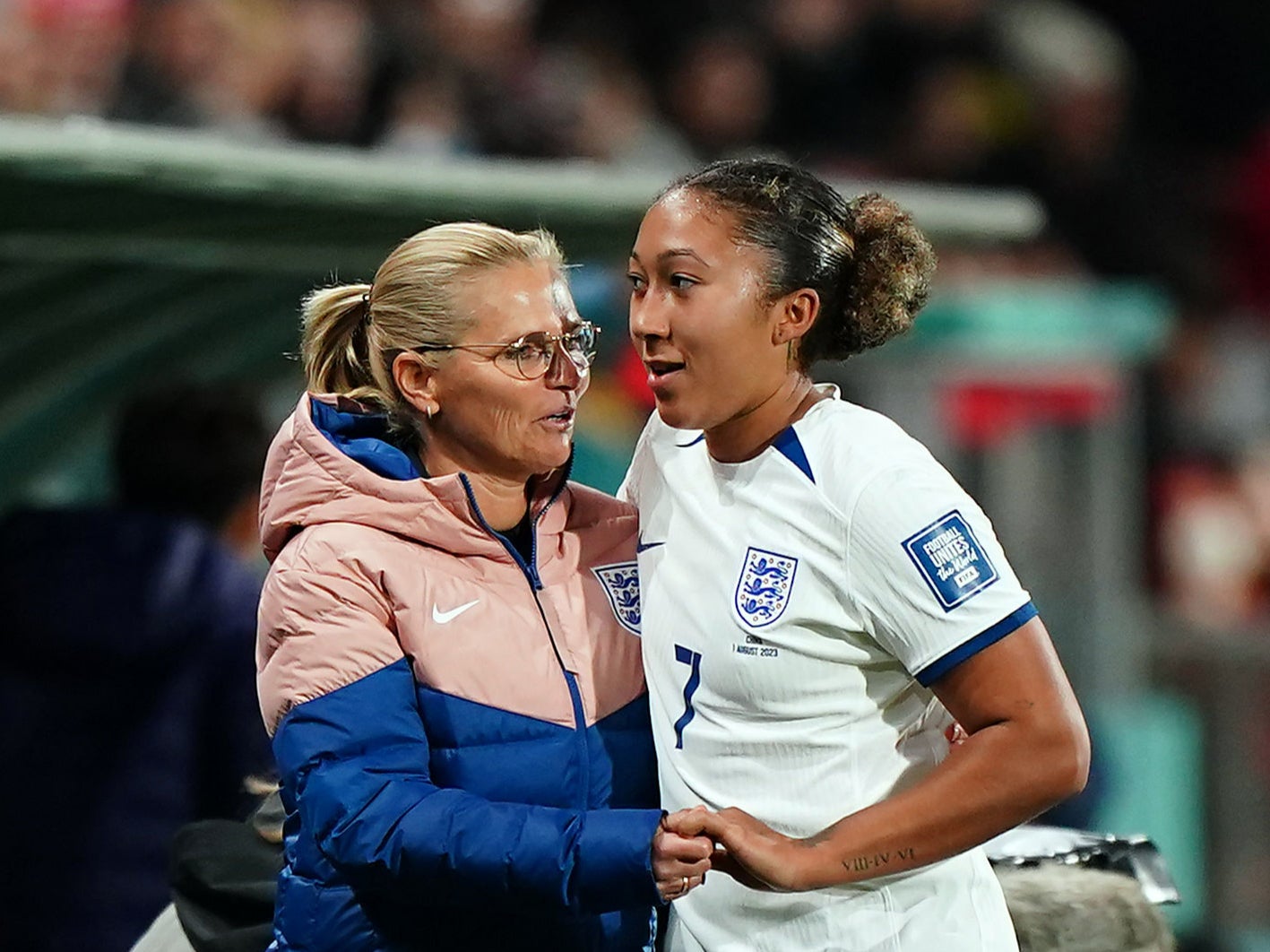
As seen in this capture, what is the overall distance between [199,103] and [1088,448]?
3.24 metres

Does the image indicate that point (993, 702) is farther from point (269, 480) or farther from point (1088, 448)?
point (1088, 448)

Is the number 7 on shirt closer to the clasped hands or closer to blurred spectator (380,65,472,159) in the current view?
the clasped hands

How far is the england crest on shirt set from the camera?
2.61m

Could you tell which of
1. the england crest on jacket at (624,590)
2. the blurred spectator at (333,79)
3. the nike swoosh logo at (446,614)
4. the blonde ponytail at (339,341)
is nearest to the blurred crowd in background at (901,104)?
the blurred spectator at (333,79)

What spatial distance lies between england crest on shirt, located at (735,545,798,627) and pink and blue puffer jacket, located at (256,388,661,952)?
0.89 feet

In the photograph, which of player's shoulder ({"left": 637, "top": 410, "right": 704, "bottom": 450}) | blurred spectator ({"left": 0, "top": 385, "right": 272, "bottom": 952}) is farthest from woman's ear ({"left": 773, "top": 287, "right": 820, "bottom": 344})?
blurred spectator ({"left": 0, "top": 385, "right": 272, "bottom": 952})

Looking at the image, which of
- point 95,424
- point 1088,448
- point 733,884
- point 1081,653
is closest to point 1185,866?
point 1081,653

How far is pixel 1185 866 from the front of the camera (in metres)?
7.16

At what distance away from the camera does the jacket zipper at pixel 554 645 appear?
8.98 feet

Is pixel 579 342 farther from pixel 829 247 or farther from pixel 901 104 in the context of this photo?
Result: pixel 901 104

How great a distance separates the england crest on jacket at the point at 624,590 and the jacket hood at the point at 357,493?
0.55ft

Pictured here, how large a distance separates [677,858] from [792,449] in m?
0.54

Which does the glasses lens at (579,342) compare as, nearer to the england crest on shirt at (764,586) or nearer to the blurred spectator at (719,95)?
the england crest on shirt at (764,586)

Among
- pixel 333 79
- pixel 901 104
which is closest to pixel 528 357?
pixel 333 79
